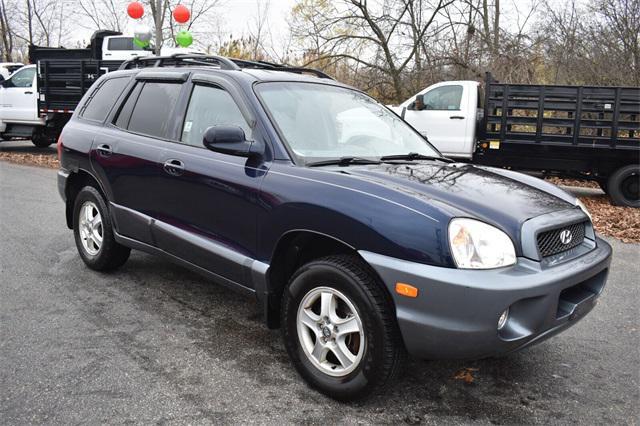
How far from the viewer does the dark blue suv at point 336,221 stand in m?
2.51

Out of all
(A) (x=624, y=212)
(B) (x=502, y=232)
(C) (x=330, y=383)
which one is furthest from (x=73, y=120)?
(A) (x=624, y=212)

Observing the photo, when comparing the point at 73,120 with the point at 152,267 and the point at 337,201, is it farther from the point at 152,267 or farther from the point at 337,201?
the point at 337,201

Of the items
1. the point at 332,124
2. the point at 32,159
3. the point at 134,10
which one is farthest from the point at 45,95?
the point at 332,124

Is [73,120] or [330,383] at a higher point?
[73,120]

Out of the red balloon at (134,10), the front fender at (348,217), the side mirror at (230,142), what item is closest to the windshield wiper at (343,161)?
the front fender at (348,217)

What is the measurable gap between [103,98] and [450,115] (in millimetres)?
7461

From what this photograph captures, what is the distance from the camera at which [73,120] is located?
516cm

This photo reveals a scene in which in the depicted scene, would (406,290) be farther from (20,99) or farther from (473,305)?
(20,99)

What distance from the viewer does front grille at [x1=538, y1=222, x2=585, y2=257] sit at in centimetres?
272

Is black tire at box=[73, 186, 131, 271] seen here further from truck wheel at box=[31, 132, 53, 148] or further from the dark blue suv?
truck wheel at box=[31, 132, 53, 148]

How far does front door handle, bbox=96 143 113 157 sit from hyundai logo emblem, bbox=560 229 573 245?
343 cm

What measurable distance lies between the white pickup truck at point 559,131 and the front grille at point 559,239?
6410 mm

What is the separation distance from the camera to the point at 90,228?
486 centimetres

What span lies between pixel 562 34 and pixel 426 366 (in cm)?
1767
